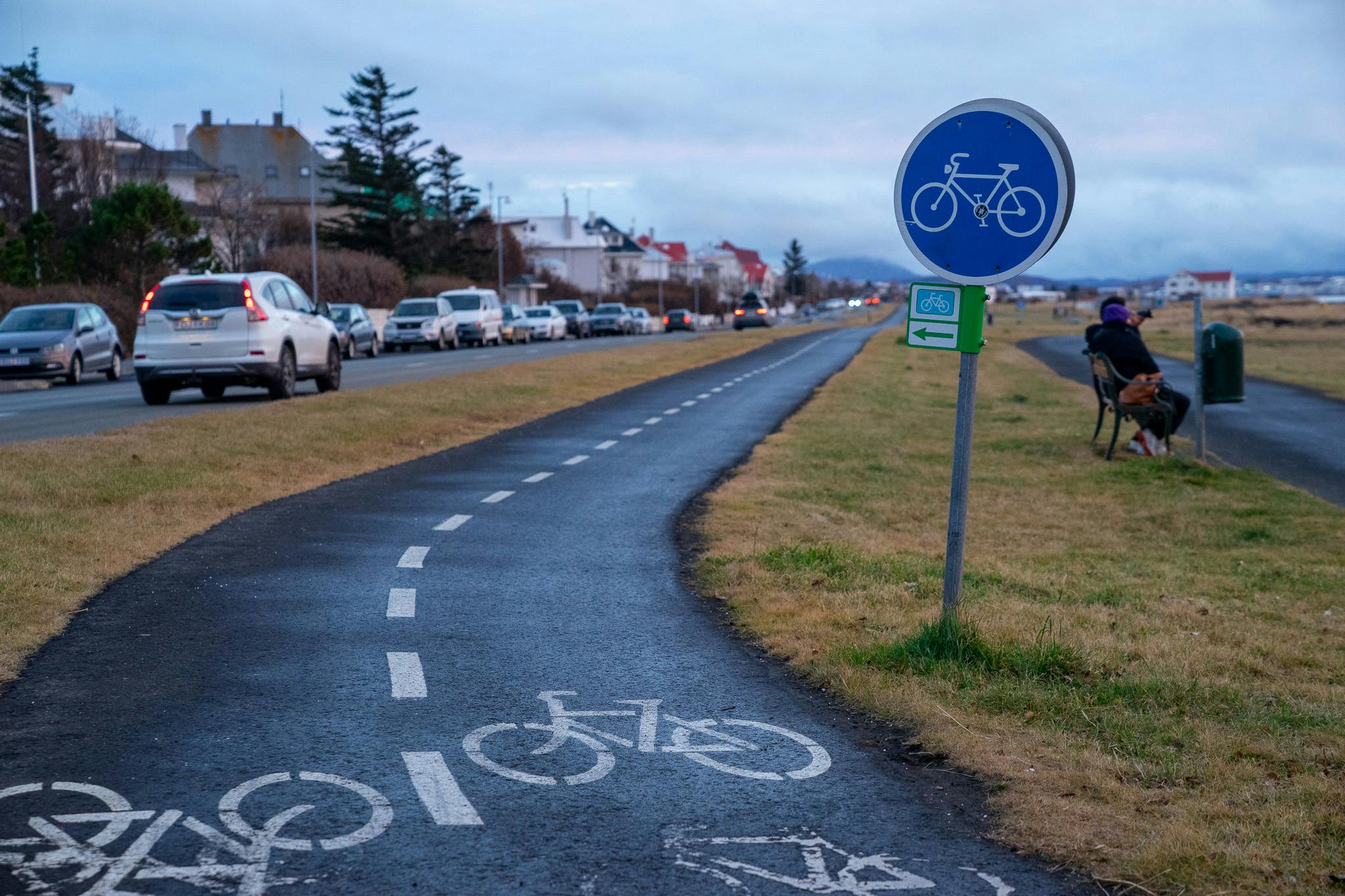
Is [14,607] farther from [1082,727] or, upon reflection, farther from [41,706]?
[1082,727]

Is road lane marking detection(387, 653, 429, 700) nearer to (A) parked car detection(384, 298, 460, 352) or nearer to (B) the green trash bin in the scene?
(B) the green trash bin

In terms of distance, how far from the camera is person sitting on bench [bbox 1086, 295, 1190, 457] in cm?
1455

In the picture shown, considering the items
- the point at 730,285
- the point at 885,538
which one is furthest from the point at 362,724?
the point at 730,285

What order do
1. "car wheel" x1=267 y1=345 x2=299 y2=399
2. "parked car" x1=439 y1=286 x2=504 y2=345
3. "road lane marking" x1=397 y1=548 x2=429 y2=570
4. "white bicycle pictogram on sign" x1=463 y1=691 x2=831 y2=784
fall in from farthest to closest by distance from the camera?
1. "parked car" x1=439 y1=286 x2=504 y2=345
2. "car wheel" x1=267 y1=345 x2=299 y2=399
3. "road lane marking" x1=397 y1=548 x2=429 y2=570
4. "white bicycle pictogram on sign" x1=463 y1=691 x2=831 y2=784

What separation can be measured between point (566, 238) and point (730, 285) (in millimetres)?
37352

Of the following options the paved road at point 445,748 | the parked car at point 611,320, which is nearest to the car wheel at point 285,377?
the paved road at point 445,748

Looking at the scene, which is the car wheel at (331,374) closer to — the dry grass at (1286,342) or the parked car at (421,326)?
the dry grass at (1286,342)

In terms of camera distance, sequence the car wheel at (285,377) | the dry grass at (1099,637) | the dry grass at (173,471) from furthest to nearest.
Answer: the car wheel at (285,377) → the dry grass at (173,471) → the dry grass at (1099,637)

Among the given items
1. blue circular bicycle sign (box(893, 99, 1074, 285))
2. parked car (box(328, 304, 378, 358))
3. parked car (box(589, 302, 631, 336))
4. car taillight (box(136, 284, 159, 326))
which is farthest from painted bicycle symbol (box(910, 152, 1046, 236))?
parked car (box(589, 302, 631, 336))

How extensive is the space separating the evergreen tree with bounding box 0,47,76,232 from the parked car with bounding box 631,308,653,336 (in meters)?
27.9

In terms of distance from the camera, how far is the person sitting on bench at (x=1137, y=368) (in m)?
14.6

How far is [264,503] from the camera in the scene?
11.1 meters

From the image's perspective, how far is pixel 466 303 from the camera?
172 ft

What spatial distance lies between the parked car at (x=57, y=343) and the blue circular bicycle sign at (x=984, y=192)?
25.2m
